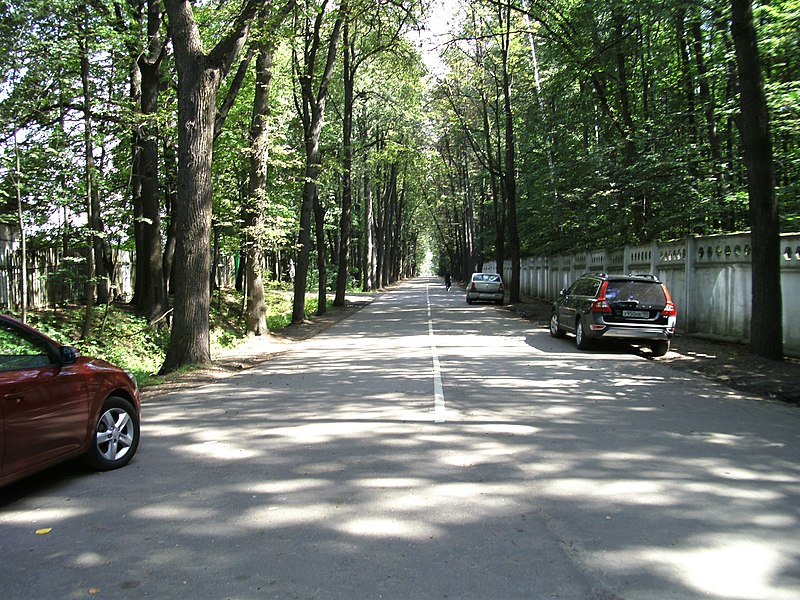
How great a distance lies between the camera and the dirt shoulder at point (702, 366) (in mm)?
9930

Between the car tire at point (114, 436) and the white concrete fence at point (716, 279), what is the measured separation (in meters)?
11.9

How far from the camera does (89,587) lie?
142 inches

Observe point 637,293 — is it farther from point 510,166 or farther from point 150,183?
point 510,166

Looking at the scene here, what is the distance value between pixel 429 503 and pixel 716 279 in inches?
515

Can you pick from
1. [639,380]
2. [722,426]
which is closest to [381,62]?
[639,380]

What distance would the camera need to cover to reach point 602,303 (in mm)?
14289

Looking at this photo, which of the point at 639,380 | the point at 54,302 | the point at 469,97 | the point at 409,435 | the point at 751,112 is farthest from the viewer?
the point at 469,97

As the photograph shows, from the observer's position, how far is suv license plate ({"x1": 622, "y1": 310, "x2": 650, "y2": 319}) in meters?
14.0

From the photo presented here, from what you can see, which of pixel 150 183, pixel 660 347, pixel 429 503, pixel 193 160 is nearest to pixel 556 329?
pixel 660 347

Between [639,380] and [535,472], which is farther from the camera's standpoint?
[639,380]

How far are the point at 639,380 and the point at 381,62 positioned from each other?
21651mm

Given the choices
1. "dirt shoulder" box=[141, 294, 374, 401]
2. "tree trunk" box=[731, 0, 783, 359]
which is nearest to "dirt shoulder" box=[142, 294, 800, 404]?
Answer: "dirt shoulder" box=[141, 294, 374, 401]

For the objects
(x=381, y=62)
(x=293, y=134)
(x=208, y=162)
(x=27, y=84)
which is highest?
(x=381, y=62)

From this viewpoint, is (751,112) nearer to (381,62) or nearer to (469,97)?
(381,62)
